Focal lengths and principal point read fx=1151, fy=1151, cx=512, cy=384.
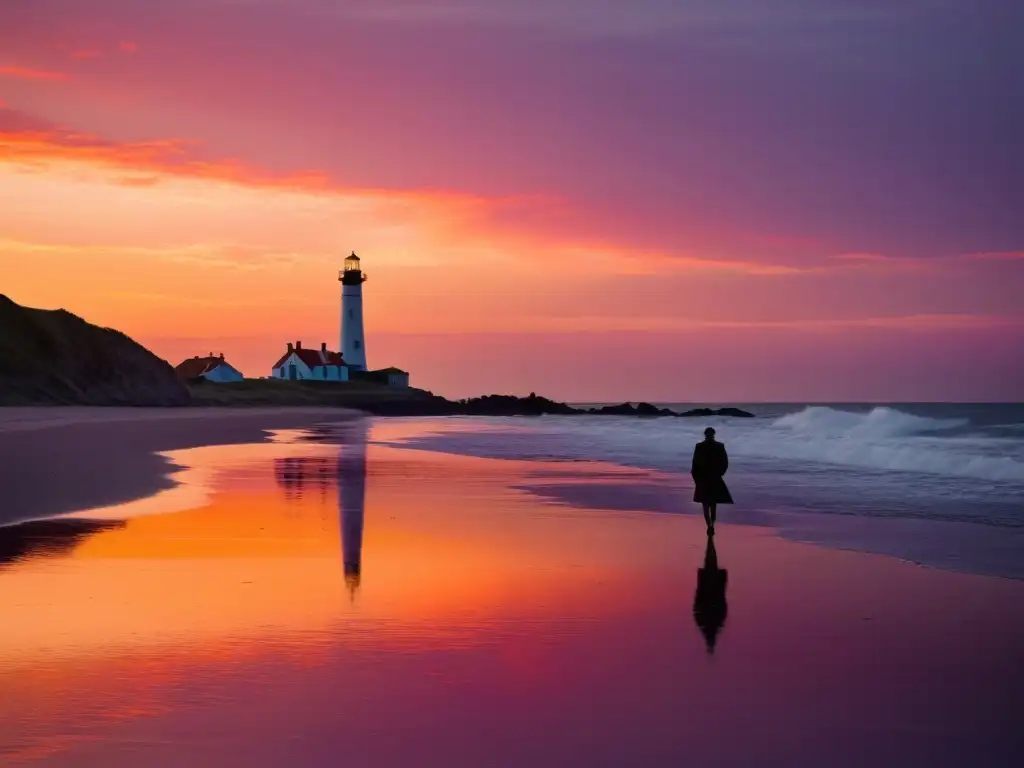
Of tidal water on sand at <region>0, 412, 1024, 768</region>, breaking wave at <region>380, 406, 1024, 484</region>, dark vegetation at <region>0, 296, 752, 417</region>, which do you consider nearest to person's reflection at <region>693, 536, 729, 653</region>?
tidal water on sand at <region>0, 412, 1024, 768</region>

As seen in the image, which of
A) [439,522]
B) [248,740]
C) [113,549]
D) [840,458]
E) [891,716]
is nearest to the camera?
[248,740]

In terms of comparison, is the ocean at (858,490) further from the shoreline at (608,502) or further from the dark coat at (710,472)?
the dark coat at (710,472)

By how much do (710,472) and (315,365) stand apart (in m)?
119

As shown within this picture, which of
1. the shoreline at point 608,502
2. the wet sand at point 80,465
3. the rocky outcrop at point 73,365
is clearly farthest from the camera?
the rocky outcrop at point 73,365

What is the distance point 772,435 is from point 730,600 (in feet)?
119

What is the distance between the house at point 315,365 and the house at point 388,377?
210 cm

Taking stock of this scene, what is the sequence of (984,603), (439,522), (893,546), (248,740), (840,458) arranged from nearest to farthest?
(248,740) → (984,603) → (893,546) → (439,522) → (840,458)

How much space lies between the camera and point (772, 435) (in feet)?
150

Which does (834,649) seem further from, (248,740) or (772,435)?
(772,435)

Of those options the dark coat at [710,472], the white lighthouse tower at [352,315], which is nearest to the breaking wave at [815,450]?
the dark coat at [710,472]

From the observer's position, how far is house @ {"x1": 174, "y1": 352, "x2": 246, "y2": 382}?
138 metres

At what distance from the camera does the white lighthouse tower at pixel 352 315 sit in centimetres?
12738

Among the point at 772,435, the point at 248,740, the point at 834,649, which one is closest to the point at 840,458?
the point at 772,435

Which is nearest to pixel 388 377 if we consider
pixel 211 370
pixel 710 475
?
pixel 211 370
